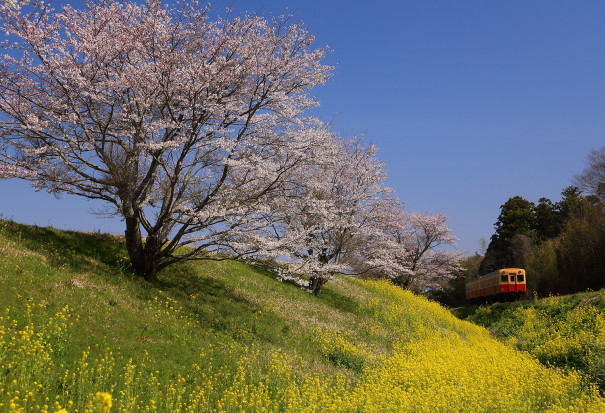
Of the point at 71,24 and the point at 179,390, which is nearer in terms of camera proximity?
the point at 179,390

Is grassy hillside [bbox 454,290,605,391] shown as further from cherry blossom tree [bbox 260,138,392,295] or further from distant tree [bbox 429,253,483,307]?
distant tree [bbox 429,253,483,307]

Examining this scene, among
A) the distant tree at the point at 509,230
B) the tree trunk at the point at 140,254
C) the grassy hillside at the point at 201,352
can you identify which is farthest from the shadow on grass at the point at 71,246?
the distant tree at the point at 509,230

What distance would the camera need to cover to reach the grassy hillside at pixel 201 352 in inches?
349

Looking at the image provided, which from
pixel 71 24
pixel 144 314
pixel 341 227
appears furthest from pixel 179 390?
pixel 341 227

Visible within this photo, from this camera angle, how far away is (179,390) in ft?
29.9

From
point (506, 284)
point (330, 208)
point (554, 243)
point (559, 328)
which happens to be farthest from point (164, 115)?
point (554, 243)

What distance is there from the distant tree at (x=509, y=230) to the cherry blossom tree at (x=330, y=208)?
2988 cm

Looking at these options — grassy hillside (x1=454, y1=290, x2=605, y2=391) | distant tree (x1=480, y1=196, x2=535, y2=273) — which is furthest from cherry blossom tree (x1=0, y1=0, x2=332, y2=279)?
distant tree (x1=480, y1=196, x2=535, y2=273)

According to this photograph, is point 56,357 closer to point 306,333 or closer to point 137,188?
point 137,188

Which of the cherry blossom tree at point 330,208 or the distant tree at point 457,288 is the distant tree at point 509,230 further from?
the cherry blossom tree at point 330,208

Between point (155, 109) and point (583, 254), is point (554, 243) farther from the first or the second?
point (155, 109)

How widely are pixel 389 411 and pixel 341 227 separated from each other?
49.2ft

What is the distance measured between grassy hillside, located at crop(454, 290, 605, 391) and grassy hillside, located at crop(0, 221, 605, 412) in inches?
89.6

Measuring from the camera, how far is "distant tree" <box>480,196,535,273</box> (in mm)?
50406
